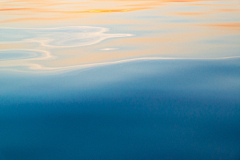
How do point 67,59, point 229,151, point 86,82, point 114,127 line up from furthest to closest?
point 67,59 < point 86,82 < point 114,127 < point 229,151

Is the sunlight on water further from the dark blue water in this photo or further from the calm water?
the dark blue water

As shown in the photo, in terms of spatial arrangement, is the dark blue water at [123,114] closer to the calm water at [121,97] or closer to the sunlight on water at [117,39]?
the calm water at [121,97]

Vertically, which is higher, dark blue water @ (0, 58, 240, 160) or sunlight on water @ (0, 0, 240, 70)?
sunlight on water @ (0, 0, 240, 70)

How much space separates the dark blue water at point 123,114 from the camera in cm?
78

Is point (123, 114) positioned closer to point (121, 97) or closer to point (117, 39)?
point (121, 97)

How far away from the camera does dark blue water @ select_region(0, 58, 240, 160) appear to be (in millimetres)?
780

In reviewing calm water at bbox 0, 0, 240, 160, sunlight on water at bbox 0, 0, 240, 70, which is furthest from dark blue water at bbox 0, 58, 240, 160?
sunlight on water at bbox 0, 0, 240, 70

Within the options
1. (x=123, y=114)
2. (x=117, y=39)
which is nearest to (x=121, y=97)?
(x=123, y=114)

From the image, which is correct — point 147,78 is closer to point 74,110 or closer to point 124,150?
point 74,110

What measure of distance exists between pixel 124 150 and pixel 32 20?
8.71 ft

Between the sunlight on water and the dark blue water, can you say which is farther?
the sunlight on water

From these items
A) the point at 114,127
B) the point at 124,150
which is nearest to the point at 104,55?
the point at 114,127

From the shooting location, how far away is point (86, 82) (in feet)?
4.16

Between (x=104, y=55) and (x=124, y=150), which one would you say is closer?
(x=124, y=150)
